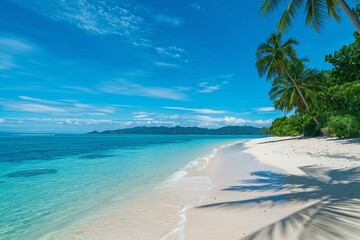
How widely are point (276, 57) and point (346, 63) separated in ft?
25.7

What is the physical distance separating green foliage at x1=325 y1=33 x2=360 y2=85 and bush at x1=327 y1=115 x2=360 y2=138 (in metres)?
3.54

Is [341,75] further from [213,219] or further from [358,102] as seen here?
[213,219]

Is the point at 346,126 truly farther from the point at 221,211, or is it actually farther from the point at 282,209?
the point at 221,211

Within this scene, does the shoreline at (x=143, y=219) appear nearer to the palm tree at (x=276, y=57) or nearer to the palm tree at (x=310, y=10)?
the palm tree at (x=310, y=10)

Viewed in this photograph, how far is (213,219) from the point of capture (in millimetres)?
4125

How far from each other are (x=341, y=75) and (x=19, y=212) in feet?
73.0

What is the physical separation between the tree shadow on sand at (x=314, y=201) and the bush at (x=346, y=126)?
34.6ft

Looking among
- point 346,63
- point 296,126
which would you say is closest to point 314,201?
point 346,63

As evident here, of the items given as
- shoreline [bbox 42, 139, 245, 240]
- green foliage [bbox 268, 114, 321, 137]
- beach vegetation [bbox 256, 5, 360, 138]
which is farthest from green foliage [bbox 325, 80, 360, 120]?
shoreline [bbox 42, 139, 245, 240]

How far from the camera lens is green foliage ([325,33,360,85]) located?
16.2 metres

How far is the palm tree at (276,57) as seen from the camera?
939 inches

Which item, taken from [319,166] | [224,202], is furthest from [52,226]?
[319,166]

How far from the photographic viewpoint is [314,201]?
181 inches

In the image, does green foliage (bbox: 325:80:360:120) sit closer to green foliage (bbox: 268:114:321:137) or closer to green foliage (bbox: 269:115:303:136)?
green foliage (bbox: 268:114:321:137)
